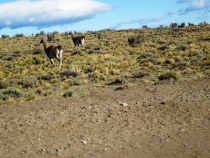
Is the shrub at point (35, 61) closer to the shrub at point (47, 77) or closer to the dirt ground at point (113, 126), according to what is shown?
the shrub at point (47, 77)

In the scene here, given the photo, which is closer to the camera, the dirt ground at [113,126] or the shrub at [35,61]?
the dirt ground at [113,126]

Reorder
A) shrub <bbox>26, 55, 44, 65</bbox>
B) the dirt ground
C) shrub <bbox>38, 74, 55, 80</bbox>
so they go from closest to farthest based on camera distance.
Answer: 1. the dirt ground
2. shrub <bbox>38, 74, 55, 80</bbox>
3. shrub <bbox>26, 55, 44, 65</bbox>

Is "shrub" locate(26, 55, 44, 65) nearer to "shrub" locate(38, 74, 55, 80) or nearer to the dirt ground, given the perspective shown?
"shrub" locate(38, 74, 55, 80)

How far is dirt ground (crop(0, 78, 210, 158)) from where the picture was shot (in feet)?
24.1

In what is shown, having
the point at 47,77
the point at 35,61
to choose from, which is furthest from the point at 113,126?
the point at 35,61

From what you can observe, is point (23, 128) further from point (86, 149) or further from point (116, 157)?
point (116, 157)

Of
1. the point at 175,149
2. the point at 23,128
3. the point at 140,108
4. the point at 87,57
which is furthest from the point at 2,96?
the point at 87,57

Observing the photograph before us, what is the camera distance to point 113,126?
862cm

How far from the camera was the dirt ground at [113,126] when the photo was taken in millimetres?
7332

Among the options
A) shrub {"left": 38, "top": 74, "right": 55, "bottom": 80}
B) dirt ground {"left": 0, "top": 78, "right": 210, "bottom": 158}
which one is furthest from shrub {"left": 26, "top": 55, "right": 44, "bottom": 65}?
dirt ground {"left": 0, "top": 78, "right": 210, "bottom": 158}

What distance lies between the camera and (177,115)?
30.1 feet

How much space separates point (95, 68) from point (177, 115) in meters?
12.4

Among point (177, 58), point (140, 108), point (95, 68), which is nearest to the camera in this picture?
Answer: point (140, 108)

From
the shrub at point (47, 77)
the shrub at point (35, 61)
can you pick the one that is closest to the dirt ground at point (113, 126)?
the shrub at point (47, 77)
